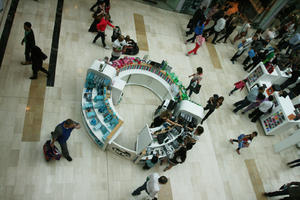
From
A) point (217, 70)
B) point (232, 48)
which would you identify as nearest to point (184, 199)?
point (217, 70)

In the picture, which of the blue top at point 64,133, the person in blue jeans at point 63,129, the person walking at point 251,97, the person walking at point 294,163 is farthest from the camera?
the person walking at point 251,97

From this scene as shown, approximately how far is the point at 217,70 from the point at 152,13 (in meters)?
4.14

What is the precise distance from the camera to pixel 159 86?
325 inches

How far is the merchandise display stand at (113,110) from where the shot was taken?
631cm

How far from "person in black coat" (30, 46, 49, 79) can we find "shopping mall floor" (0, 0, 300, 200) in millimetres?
352

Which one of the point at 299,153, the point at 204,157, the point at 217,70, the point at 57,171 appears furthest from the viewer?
the point at 217,70

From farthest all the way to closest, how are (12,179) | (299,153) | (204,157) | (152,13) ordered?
1. (152,13)
2. (299,153)
3. (204,157)
4. (12,179)

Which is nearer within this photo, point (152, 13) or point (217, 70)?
point (217, 70)

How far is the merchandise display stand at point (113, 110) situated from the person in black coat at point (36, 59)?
1374 millimetres

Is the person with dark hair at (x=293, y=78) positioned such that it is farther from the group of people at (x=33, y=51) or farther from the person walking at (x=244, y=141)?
the group of people at (x=33, y=51)

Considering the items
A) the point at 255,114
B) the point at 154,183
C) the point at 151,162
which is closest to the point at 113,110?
the point at 151,162

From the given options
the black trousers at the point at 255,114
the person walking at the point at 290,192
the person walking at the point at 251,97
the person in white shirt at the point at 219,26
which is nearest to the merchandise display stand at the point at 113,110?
the person walking at the point at 251,97

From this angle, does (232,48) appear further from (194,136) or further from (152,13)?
(194,136)

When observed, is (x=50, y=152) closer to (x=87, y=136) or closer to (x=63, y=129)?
(x=63, y=129)
